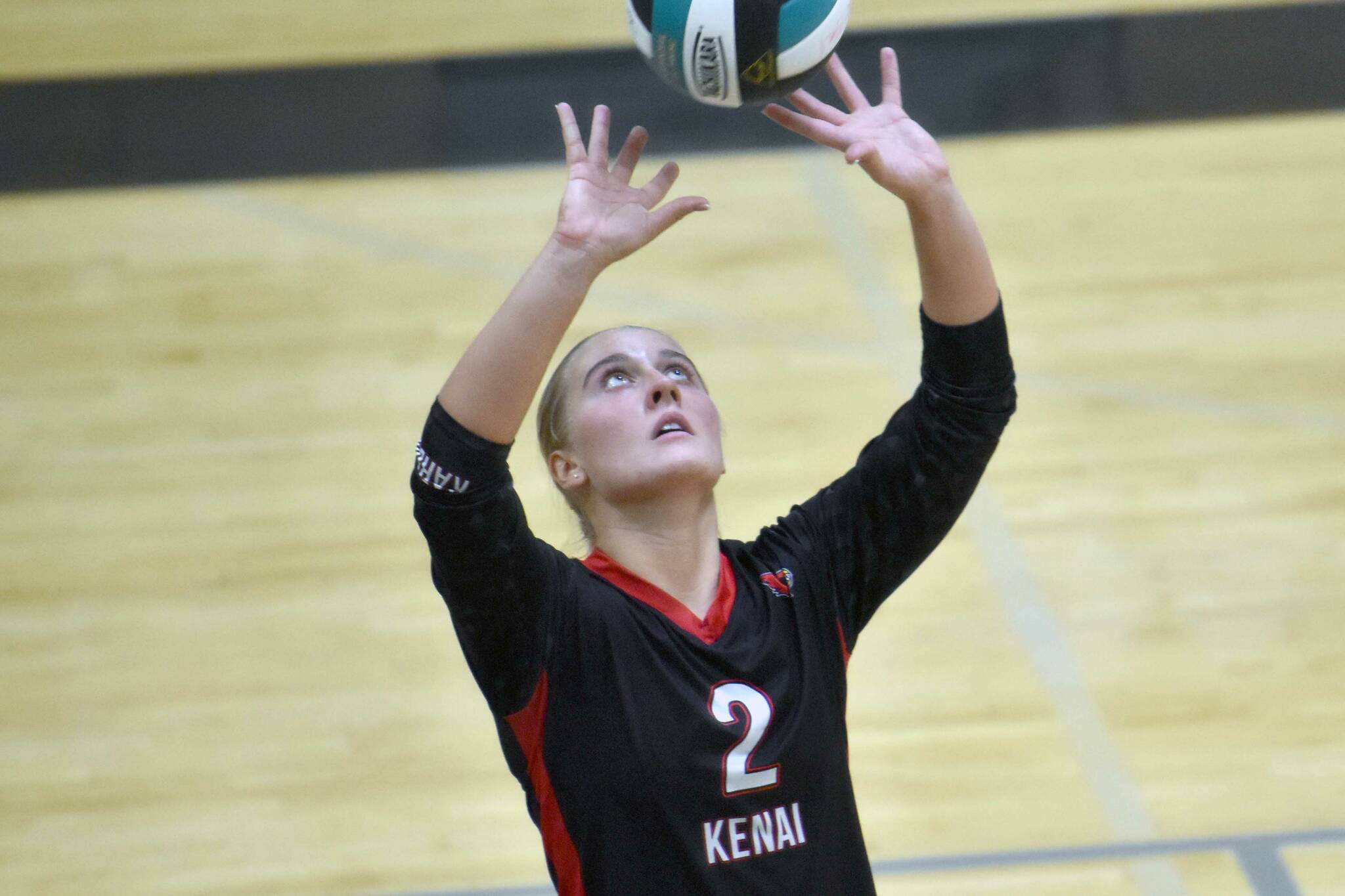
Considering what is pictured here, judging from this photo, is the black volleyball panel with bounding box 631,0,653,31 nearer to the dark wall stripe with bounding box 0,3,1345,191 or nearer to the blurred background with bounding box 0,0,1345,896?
the blurred background with bounding box 0,0,1345,896

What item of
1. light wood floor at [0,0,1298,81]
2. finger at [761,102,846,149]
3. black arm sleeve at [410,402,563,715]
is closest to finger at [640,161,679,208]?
finger at [761,102,846,149]

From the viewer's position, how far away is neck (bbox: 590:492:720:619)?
6.21 ft

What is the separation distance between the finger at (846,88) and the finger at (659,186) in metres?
0.26

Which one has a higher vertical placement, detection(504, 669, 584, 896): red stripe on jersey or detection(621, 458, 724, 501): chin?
detection(621, 458, 724, 501): chin

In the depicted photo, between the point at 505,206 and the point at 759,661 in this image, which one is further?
the point at 505,206

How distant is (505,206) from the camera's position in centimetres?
595

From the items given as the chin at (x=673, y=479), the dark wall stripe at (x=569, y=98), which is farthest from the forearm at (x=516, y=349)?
the dark wall stripe at (x=569, y=98)

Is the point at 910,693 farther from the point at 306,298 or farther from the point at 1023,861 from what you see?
the point at 306,298

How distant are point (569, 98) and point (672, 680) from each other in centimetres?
509

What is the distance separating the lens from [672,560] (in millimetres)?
1901

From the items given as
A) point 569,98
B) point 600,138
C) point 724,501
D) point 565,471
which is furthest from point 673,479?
point 569,98

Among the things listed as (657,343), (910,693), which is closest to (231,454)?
(910,693)

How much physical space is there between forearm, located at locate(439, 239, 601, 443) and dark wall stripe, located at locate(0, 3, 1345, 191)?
4.69m

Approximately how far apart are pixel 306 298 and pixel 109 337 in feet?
2.26
